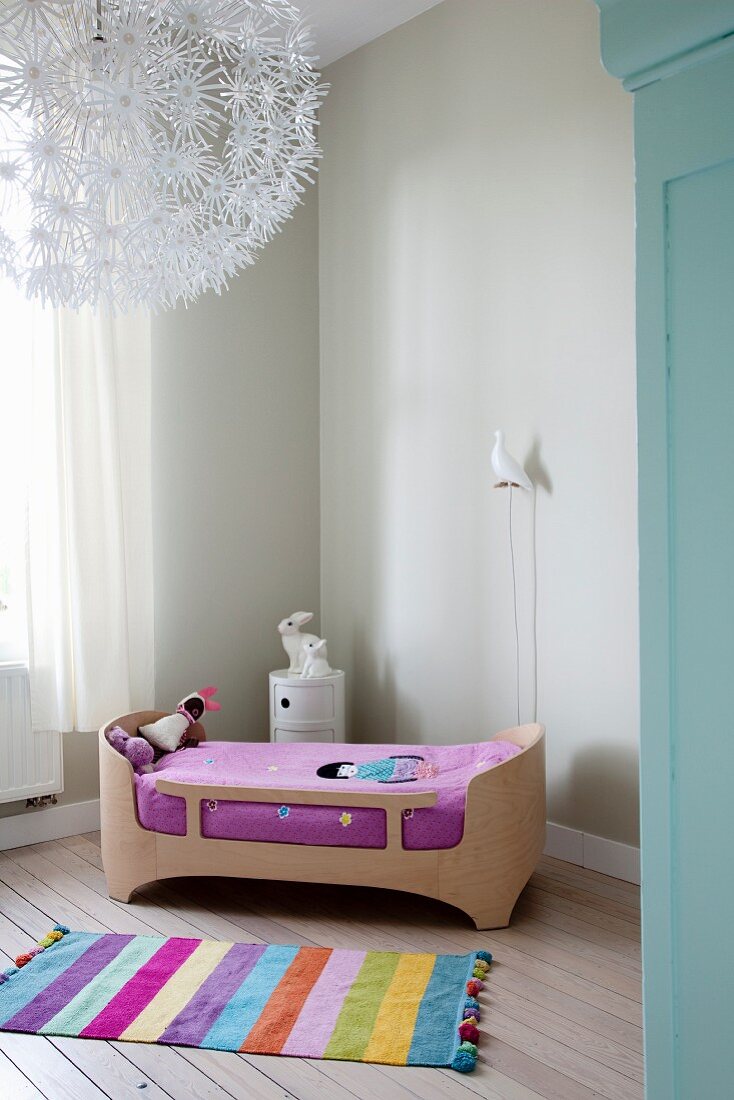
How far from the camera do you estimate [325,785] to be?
2713 millimetres

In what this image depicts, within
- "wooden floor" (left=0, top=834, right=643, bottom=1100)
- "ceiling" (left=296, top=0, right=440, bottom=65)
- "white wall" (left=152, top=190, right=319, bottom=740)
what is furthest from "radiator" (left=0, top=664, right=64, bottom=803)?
"ceiling" (left=296, top=0, right=440, bottom=65)

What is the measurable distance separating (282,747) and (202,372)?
5.10 feet

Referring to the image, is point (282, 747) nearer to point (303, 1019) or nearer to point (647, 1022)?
point (303, 1019)

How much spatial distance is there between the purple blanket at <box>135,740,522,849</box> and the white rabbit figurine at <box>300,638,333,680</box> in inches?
18.1

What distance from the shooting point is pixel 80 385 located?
335cm

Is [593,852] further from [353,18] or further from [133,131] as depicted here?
[353,18]

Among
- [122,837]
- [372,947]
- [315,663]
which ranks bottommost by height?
[372,947]

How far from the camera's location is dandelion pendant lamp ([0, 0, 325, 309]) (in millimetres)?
1827

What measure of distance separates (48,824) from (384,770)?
4.49ft

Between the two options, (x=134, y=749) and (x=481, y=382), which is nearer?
(x=134, y=749)

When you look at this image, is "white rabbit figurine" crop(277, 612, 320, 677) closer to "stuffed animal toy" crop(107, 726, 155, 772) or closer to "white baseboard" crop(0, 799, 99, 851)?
"stuffed animal toy" crop(107, 726, 155, 772)

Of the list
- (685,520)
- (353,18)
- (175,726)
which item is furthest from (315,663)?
(685,520)

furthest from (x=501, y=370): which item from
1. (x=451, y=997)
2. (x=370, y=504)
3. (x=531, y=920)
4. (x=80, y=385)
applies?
(x=451, y=997)

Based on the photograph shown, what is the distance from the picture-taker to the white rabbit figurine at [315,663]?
3.59 m
